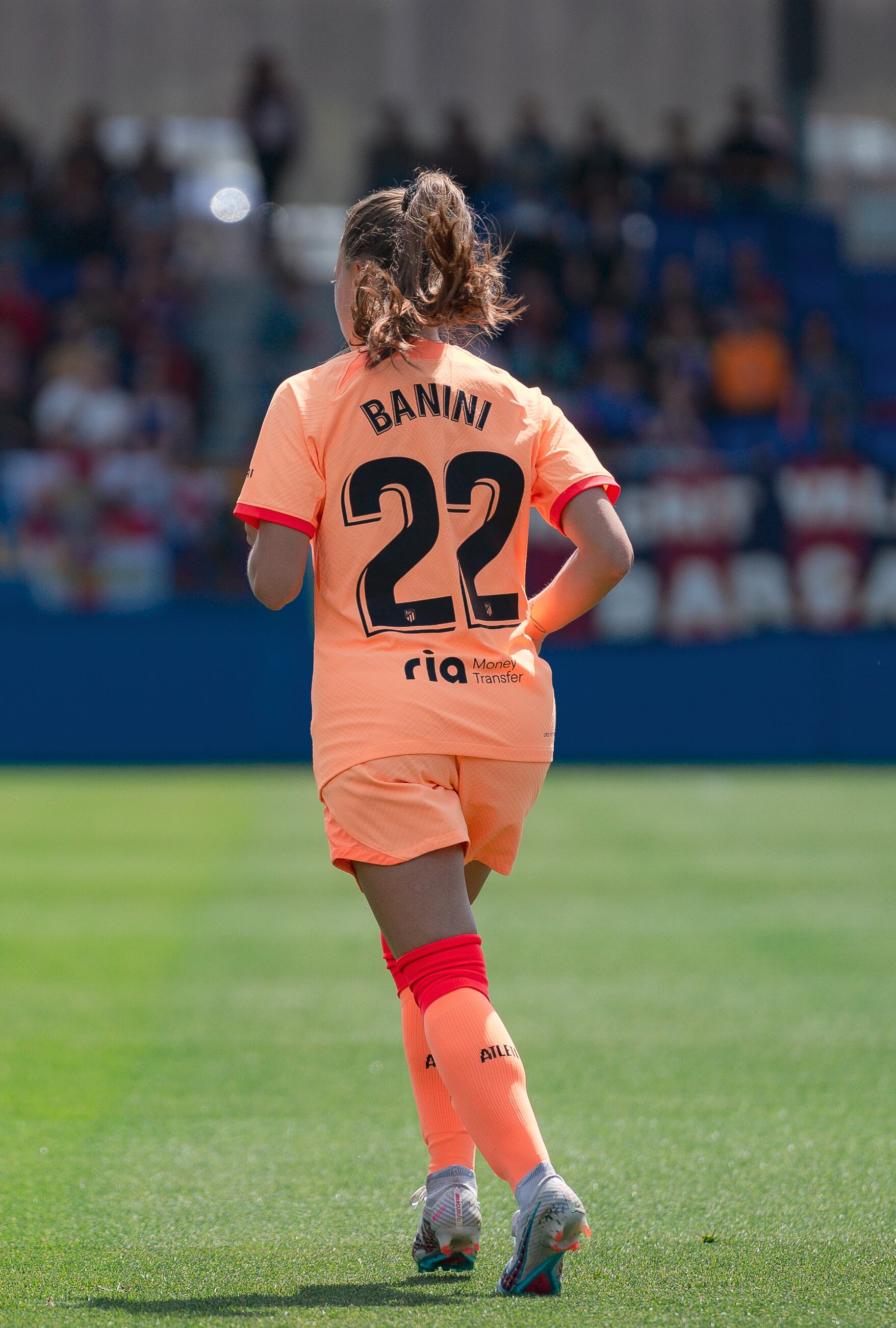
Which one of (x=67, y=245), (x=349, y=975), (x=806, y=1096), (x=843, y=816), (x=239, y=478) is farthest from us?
(x=67, y=245)

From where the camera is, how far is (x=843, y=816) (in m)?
10.0

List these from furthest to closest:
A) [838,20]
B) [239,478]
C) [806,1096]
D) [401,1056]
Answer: [838,20] → [239,478] → [401,1056] → [806,1096]

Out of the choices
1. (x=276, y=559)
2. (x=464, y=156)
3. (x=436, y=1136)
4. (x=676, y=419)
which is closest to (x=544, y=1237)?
(x=436, y=1136)

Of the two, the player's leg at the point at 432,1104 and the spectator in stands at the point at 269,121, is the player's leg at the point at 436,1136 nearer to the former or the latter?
the player's leg at the point at 432,1104

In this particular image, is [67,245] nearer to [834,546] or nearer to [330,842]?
[834,546]

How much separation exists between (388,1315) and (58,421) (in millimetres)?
12714

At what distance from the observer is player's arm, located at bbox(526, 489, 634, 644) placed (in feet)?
9.53

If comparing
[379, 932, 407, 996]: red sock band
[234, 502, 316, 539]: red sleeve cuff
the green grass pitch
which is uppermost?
[234, 502, 316, 539]: red sleeve cuff

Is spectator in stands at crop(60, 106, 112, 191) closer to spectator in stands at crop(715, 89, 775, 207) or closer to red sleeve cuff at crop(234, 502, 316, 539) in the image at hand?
spectator in stands at crop(715, 89, 775, 207)

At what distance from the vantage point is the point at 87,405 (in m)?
14.5

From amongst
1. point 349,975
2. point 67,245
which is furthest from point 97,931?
point 67,245

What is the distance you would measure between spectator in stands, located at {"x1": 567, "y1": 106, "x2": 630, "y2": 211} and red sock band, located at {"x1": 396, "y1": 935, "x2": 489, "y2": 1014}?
51.8 feet

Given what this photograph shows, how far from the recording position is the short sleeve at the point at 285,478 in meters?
2.75

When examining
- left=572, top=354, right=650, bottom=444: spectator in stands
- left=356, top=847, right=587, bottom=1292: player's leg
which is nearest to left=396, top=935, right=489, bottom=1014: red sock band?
left=356, top=847, right=587, bottom=1292: player's leg
